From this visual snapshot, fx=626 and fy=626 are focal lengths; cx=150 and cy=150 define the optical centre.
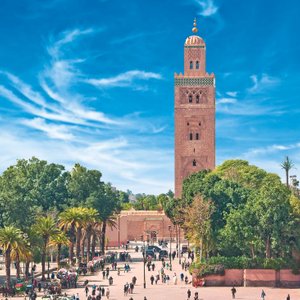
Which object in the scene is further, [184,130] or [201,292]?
[184,130]

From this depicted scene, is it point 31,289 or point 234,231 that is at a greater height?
point 234,231

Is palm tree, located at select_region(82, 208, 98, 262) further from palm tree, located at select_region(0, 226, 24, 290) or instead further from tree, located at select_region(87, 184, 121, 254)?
palm tree, located at select_region(0, 226, 24, 290)

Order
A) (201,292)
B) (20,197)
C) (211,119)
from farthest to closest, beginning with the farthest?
1. (211,119)
2. (20,197)
3. (201,292)

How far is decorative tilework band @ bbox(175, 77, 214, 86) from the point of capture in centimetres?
10219

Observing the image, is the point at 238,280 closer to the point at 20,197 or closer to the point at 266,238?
the point at 266,238

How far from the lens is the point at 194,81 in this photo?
336 ft

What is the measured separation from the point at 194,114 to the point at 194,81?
548cm

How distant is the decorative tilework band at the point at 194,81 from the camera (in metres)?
102

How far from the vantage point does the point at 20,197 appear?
6128 centimetres

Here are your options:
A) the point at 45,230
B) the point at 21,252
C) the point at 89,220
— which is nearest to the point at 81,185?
the point at 89,220

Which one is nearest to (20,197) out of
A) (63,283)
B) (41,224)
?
(41,224)

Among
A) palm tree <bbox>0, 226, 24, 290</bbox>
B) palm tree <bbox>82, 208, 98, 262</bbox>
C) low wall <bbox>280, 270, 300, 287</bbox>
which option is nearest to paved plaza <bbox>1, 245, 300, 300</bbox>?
low wall <bbox>280, 270, 300, 287</bbox>

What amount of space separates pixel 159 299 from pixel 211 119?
2379 inches

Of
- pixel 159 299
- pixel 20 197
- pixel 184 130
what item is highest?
pixel 184 130
